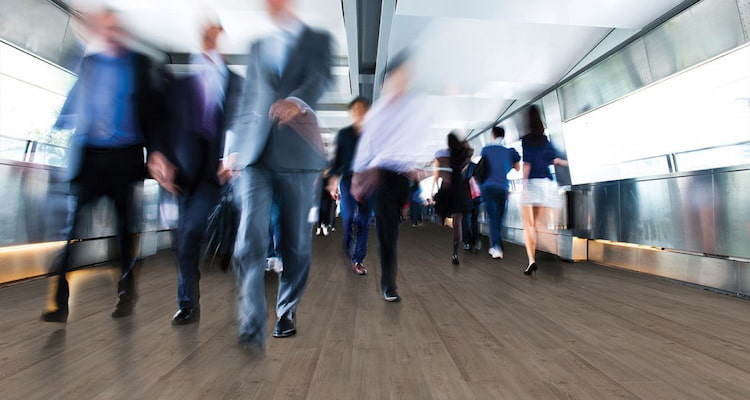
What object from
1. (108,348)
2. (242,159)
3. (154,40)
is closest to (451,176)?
(242,159)

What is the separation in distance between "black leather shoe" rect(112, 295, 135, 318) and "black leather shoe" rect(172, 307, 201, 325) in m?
0.41

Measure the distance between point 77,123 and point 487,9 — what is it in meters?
6.23

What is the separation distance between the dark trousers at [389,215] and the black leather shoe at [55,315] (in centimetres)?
221

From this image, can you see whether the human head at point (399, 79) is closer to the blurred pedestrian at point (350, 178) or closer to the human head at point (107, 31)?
the blurred pedestrian at point (350, 178)

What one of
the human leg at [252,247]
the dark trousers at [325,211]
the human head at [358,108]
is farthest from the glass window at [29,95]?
the dark trousers at [325,211]

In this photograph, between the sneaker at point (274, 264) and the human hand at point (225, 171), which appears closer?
the human hand at point (225, 171)

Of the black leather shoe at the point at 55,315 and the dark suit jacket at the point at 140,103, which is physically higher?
the dark suit jacket at the point at 140,103

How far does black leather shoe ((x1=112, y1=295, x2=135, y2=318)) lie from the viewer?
9.95 feet

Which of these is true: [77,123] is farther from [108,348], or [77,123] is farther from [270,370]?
[270,370]

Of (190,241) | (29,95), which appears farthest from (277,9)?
(29,95)

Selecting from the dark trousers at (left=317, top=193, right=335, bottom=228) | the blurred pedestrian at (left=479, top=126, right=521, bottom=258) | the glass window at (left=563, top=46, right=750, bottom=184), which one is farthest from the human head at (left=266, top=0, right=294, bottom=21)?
the dark trousers at (left=317, top=193, right=335, bottom=228)

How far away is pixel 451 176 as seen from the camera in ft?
20.9

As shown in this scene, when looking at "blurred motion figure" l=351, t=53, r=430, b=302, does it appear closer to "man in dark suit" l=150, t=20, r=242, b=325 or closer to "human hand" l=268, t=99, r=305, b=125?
"man in dark suit" l=150, t=20, r=242, b=325

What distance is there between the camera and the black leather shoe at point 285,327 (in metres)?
2.54
